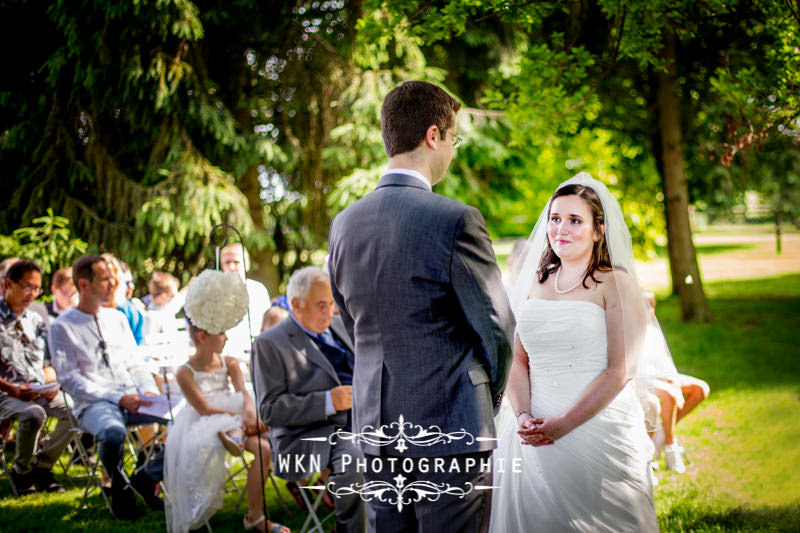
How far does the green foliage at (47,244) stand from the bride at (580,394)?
7250mm

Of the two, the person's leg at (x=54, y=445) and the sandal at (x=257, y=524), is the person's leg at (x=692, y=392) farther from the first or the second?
the person's leg at (x=54, y=445)

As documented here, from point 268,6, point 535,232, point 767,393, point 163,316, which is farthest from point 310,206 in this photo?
point 535,232

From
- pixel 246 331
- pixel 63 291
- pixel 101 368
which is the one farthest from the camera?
pixel 63 291

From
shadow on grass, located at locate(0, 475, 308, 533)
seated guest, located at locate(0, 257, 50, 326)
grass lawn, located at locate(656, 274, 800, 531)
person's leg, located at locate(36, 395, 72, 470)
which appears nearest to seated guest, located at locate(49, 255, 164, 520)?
shadow on grass, located at locate(0, 475, 308, 533)

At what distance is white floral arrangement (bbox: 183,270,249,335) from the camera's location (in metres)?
3.58

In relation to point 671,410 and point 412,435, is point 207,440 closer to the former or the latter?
point 412,435

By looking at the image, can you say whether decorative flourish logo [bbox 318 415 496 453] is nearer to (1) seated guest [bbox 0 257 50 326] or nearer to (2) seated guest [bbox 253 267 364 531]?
(2) seated guest [bbox 253 267 364 531]

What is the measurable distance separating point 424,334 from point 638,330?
121cm

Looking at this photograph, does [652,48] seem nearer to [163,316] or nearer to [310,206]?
[163,316]

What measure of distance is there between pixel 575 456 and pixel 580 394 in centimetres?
26

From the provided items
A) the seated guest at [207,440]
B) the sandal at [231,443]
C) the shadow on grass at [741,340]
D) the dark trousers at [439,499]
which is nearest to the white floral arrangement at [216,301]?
the seated guest at [207,440]

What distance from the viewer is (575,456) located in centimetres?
280

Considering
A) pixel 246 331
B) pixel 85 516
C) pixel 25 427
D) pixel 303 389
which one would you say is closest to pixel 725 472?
pixel 303 389

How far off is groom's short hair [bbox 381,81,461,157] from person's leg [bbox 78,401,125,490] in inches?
141
